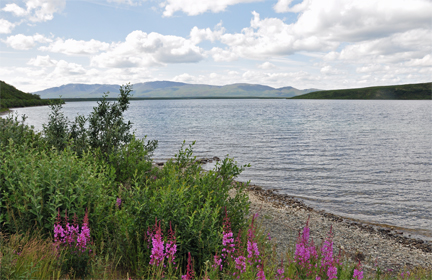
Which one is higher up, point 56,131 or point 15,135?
point 56,131

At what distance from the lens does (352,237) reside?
1261cm

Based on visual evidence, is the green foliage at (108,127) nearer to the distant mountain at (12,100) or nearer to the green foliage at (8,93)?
the distant mountain at (12,100)

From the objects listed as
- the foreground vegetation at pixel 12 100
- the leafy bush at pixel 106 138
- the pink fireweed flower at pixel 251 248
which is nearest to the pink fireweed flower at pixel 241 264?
the pink fireweed flower at pixel 251 248

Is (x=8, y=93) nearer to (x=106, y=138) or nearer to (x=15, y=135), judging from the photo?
(x=15, y=135)

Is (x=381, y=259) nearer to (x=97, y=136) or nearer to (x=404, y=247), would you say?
(x=404, y=247)

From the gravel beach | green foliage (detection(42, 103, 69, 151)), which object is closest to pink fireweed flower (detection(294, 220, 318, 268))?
the gravel beach

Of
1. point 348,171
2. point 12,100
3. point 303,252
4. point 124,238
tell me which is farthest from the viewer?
point 12,100

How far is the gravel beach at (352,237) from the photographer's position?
34.6ft

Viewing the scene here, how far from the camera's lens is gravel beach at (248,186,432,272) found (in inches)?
415

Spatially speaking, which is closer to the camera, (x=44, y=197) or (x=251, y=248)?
(x=251, y=248)

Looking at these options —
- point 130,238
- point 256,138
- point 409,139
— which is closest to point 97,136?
point 130,238

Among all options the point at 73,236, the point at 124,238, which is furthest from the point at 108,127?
the point at 73,236

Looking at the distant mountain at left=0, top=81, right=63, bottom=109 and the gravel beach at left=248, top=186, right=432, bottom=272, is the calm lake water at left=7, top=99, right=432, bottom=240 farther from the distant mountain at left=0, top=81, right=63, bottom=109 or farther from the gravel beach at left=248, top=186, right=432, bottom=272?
the distant mountain at left=0, top=81, right=63, bottom=109

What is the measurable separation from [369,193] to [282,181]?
20.3ft
